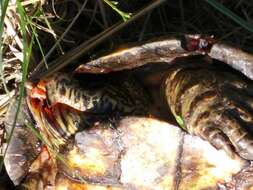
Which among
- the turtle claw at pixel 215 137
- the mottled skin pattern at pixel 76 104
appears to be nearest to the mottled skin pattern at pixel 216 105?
the turtle claw at pixel 215 137

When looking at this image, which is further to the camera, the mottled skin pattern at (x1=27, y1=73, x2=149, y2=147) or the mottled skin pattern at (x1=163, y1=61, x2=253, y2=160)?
the mottled skin pattern at (x1=27, y1=73, x2=149, y2=147)

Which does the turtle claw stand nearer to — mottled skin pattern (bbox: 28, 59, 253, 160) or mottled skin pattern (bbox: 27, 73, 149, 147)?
mottled skin pattern (bbox: 28, 59, 253, 160)

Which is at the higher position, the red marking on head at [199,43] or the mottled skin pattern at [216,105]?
the red marking on head at [199,43]

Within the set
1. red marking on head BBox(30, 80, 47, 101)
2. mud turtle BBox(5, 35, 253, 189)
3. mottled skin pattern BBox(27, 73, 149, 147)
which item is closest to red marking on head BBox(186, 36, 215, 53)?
mud turtle BBox(5, 35, 253, 189)

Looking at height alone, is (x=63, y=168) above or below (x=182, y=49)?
below

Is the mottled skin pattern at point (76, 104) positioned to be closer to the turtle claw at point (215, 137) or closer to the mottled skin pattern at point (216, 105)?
the mottled skin pattern at point (216, 105)

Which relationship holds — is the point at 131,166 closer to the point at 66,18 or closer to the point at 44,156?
the point at 44,156

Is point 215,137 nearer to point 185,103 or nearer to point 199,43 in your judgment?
point 185,103

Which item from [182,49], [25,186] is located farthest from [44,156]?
[182,49]
